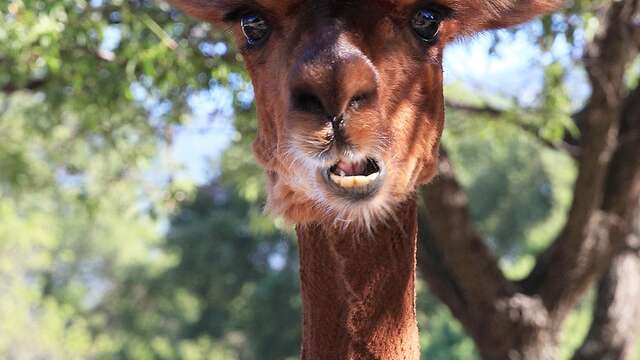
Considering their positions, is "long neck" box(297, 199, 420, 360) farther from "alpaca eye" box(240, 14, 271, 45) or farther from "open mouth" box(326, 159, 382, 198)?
"alpaca eye" box(240, 14, 271, 45)

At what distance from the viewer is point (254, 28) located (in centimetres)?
329

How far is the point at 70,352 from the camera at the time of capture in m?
31.5

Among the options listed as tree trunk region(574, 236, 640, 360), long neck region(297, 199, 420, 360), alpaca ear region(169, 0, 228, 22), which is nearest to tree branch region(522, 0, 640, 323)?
tree trunk region(574, 236, 640, 360)

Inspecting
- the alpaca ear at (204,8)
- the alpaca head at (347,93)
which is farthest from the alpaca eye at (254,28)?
the alpaca ear at (204,8)

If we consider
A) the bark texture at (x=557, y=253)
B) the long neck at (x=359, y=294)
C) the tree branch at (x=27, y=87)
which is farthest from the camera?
the tree branch at (x=27, y=87)

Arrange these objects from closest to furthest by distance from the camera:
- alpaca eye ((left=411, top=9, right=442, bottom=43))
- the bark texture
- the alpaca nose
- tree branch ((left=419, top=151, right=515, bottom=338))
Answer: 1. the alpaca nose
2. alpaca eye ((left=411, top=9, right=442, bottom=43))
3. the bark texture
4. tree branch ((left=419, top=151, right=515, bottom=338))

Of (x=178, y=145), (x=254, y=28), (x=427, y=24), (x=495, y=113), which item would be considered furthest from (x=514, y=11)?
(x=178, y=145)

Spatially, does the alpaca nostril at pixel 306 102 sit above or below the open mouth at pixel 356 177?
above

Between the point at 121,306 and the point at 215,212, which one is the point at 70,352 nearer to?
the point at 215,212

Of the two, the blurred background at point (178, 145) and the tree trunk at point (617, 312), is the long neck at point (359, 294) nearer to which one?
the blurred background at point (178, 145)

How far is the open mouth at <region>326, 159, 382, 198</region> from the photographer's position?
285 centimetres

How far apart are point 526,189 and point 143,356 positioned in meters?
18.2

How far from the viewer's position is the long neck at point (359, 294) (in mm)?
3355

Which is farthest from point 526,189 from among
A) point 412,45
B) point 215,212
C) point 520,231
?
point 412,45
